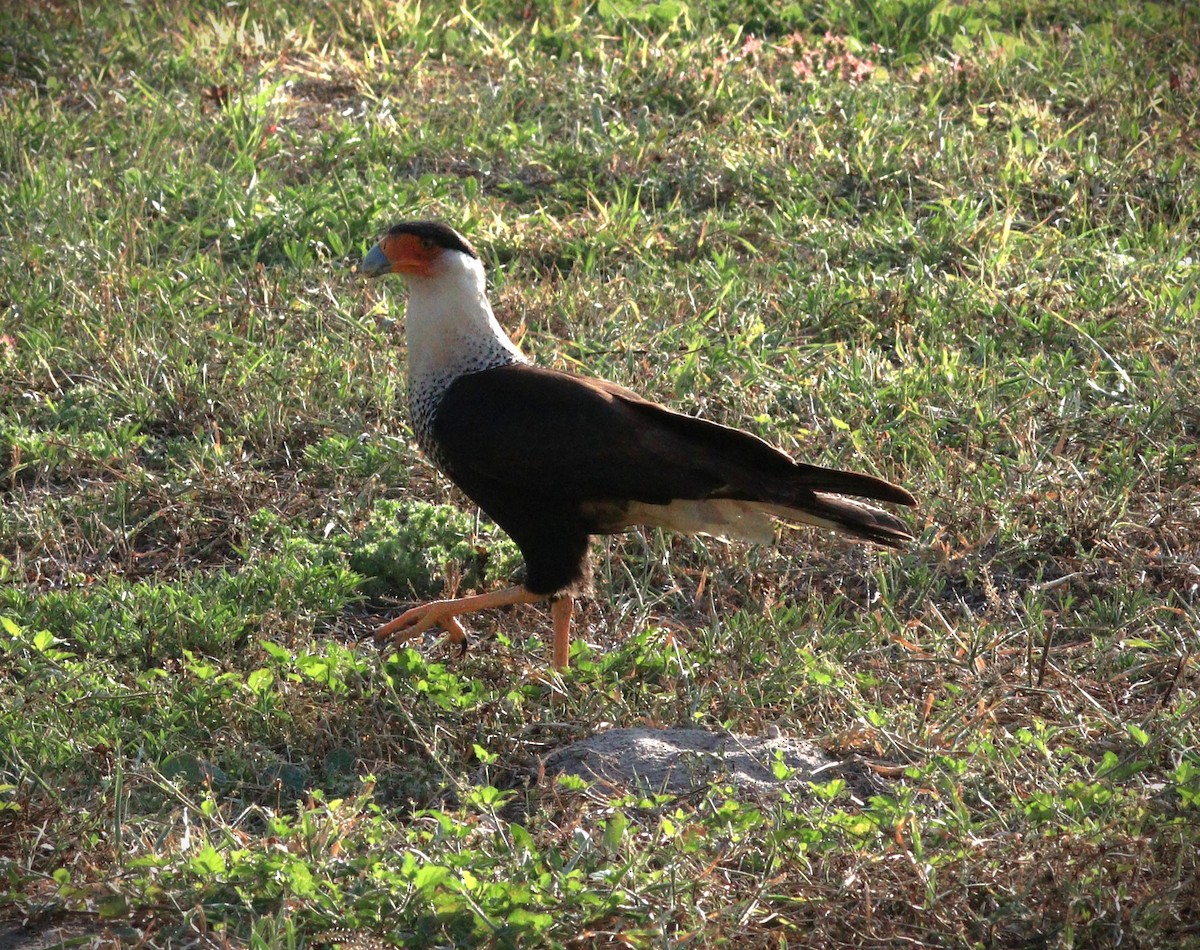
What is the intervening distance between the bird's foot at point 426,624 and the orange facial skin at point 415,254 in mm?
975

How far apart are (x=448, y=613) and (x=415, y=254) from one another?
1.06 metres

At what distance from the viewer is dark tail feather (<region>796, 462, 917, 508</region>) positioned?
385 cm

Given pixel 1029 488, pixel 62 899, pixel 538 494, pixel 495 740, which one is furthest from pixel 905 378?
pixel 62 899

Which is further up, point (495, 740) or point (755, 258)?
point (755, 258)

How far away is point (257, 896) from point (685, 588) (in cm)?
190

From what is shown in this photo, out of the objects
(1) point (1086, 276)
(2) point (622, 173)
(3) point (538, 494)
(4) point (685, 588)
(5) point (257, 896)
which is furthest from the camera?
(2) point (622, 173)

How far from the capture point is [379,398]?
511cm

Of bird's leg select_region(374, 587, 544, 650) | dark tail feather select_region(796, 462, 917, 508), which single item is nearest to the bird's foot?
bird's leg select_region(374, 587, 544, 650)

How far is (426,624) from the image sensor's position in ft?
13.2

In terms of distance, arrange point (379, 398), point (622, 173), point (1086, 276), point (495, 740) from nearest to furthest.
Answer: point (495, 740), point (379, 398), point (1086, 276), point (622, 173)

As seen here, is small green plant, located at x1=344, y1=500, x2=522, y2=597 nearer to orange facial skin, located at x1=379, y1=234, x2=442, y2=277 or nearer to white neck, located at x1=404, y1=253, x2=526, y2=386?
white neck, located at x1=404, y1=253, x2=526, y2=386

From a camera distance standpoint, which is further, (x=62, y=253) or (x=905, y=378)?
A: (x=62, y=253)

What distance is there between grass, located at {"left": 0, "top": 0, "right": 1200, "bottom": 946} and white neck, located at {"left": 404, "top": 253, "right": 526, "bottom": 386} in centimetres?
47

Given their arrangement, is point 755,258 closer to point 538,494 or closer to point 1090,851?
point 538,494
